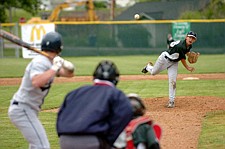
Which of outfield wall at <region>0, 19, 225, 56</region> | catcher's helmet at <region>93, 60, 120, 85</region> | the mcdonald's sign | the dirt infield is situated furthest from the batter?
outfield wall at <region>0, 19, 225, 56</region>

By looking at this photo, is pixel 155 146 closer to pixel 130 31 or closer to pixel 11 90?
pixel 11 90

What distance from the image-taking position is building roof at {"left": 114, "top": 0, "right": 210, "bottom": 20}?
52.5m

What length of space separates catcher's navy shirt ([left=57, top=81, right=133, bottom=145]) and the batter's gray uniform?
0.97 metres

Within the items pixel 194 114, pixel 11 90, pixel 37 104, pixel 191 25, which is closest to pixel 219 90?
pixel 194 114

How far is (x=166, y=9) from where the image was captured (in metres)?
54.2

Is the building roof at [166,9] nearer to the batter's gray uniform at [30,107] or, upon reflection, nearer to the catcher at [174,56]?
the catcher at [174,56]

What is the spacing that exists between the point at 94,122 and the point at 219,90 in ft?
37.5

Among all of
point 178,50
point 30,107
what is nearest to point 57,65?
point 30,107

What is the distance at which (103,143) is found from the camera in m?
5.06

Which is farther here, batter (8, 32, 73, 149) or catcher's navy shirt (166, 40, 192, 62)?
catcher's navy shirt (166, 40, 192, 62)

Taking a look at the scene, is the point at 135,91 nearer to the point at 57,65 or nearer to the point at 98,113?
the point at 57,65

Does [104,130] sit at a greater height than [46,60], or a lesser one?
lesser

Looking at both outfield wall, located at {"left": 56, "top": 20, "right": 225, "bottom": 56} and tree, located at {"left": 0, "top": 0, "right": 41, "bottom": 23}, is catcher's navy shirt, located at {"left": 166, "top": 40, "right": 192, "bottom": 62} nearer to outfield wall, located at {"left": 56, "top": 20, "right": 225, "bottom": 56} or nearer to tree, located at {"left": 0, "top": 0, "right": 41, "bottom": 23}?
outfield wall, located at {"left": 56, "top": 20, "right": 225, "bottom": 56}

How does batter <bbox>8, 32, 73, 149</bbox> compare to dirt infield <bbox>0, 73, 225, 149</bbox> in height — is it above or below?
above
